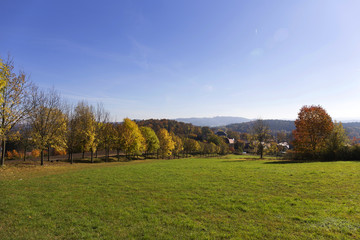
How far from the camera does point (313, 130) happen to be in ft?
130

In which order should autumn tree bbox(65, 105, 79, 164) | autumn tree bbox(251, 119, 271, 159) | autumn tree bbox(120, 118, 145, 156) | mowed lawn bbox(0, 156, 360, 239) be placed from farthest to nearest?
autumn tree bbox(251, 119, 271, 159) → autumn tree bbox(120, 118, 145, 156) → autumn tree bbox(65, 105, 79, 164) → mowed lawn bbox(0, 156, 360, 239)

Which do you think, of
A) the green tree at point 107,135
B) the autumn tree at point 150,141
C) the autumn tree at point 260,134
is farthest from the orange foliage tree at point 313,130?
the green tree at point 107,135

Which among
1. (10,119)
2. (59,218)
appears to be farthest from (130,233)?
(10,119)

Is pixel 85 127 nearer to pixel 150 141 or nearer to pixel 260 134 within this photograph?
pixel 150 141

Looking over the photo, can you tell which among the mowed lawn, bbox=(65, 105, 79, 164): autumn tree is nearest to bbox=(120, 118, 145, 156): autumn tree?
bbox=(65, 105, 79, 164): autumn tree

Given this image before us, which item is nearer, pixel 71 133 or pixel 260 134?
pixel 71 133

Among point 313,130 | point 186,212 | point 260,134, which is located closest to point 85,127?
point 186,212

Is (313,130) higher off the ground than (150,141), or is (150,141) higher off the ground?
→ (313,130)

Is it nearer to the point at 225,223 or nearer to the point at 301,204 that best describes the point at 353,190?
the point at 301,204

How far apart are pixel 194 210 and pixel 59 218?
662cm

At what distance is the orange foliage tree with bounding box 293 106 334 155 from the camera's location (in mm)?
38150

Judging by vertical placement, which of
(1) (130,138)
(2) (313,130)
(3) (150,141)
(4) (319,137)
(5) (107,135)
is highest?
(2) (313,130)

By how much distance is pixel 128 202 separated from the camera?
10352mm

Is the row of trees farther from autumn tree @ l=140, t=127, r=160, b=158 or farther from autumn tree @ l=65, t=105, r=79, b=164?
autumn tree @ l=65, t=105, r=79, b=164
